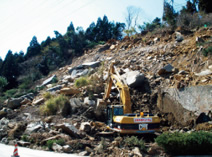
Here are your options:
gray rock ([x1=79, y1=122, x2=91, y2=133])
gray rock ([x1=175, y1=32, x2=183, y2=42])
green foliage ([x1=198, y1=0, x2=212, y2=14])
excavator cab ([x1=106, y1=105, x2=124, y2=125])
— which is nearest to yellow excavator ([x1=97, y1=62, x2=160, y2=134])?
excavator cab ([x1=106, y1=105, x2=124, y2=125])

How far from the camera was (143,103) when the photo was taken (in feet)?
44.8

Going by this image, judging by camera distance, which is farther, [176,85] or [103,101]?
[103,101]

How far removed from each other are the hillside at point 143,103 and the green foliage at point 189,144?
0.78 metres

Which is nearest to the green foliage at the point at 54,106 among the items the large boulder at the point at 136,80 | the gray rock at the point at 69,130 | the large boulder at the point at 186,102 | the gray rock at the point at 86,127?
the gray rock at the point at 86,127

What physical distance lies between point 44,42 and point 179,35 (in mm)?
27751

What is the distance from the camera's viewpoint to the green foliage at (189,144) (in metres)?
7.15

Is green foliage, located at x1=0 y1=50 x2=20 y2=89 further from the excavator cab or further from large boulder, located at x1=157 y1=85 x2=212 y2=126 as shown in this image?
large boulder, located at x1=157 y1=85 x2=212 y2=126

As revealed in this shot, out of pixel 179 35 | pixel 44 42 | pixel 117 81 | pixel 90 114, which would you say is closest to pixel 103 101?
A: pixel 90 114

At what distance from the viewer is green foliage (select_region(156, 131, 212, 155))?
715 centimetres

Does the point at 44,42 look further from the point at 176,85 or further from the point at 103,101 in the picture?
the point at 176,85

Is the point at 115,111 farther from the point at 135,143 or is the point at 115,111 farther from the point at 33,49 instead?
the point at 33,49

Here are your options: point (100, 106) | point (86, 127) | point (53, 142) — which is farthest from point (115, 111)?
point (53, 142)

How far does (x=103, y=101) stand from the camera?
43.9 feet

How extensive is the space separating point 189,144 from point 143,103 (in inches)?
258
